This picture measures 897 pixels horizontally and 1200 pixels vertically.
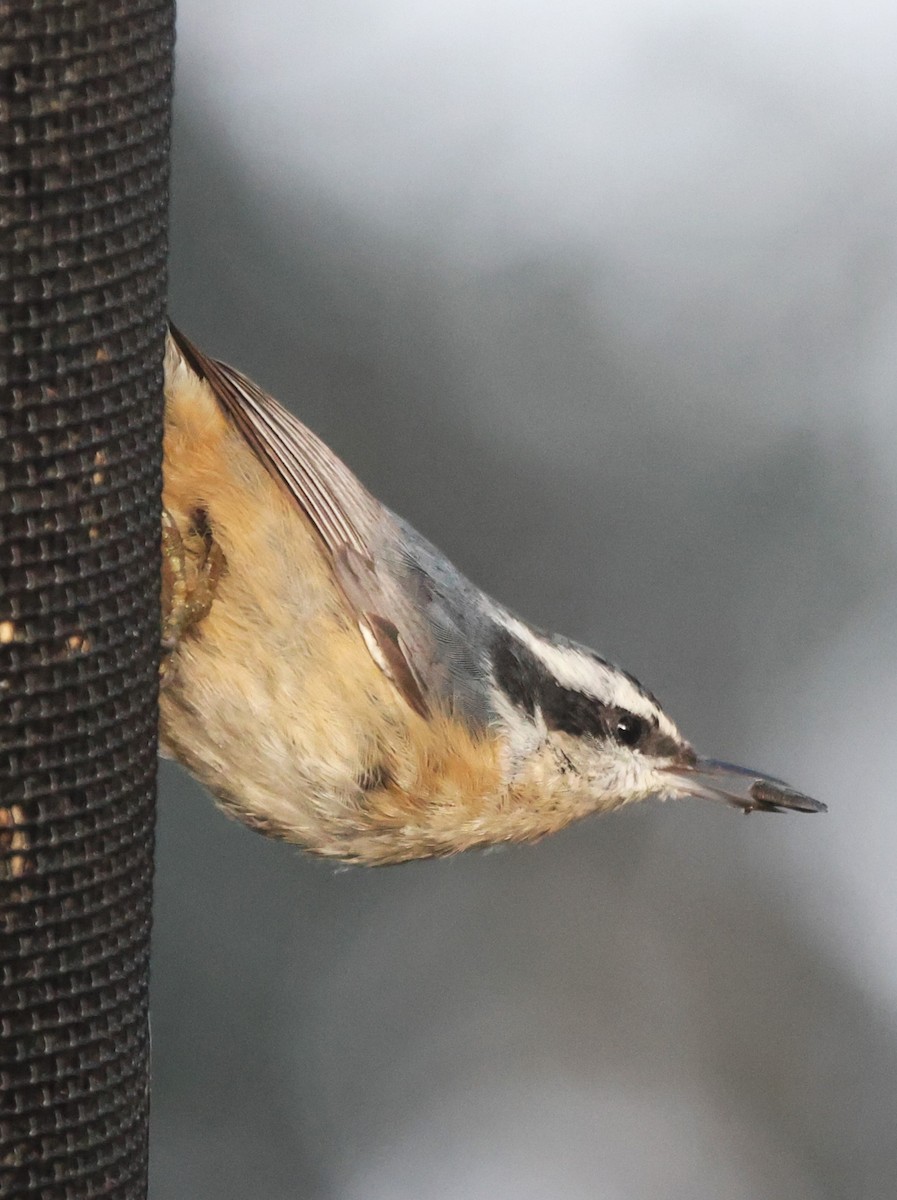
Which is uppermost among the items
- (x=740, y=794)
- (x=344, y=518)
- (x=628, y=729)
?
(x=344, y=518)

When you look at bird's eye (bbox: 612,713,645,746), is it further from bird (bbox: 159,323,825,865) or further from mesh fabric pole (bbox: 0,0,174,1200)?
mesh fabric pole (bbox: 0,0,174,1200)

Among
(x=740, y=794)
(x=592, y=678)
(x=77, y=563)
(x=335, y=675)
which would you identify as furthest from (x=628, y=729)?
(x=77, y=563)

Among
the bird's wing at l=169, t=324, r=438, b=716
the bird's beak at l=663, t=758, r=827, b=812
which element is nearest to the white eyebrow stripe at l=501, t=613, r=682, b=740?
Answer: the bird's beak at l=663, t=758, r=827, b=812

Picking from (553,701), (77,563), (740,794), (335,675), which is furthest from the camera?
(740,794)

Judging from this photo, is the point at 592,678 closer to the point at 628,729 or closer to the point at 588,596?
the point at 628,729

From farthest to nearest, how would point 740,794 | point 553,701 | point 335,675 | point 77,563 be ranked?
point 740,794 < point 553,701 < point 335,675 < point 77,563

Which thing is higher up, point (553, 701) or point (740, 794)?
point (553, 701)

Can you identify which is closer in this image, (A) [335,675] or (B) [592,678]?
(A) [335,675]
